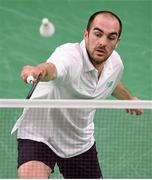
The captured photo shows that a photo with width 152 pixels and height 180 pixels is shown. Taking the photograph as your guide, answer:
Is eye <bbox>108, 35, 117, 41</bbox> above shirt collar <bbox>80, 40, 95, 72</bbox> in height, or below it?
above

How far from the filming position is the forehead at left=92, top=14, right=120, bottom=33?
4.75 metres

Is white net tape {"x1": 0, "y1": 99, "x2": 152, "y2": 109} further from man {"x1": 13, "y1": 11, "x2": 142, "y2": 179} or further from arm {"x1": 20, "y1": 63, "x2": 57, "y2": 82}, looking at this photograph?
man {"x1": 13, "y1": 11, "x2": 142, "y2": 179}

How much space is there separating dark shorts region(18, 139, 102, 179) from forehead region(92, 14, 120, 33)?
84 cm

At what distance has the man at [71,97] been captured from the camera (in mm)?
4602

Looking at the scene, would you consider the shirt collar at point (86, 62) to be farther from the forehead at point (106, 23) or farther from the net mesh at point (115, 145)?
the net mesh at point (115, 145)

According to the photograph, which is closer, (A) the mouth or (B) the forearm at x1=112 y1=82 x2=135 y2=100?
(A) the mouth

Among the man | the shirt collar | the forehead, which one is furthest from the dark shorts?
the forehead

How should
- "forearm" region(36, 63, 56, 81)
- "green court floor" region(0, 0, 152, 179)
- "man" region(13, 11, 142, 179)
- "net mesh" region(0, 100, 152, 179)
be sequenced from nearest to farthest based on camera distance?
"forearm" region(36, 63, 56, 81), "man" region(13, 11, 142, 179), "net mesh" region(0, 100, 152, 179), "green court floor" region(0, 0, 152, 179)

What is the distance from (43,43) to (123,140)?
12.8ft

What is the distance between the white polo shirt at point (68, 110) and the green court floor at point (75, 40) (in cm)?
185

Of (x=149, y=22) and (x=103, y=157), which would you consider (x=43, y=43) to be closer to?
(x=149, y=22)

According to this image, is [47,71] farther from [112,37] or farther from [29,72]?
[112,37]

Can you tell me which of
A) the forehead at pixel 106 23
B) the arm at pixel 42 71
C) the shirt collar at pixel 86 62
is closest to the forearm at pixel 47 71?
Answer: the arm at pixel 42 71

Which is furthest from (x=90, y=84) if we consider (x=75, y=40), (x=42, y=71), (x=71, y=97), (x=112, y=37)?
(x=75, y=40)
